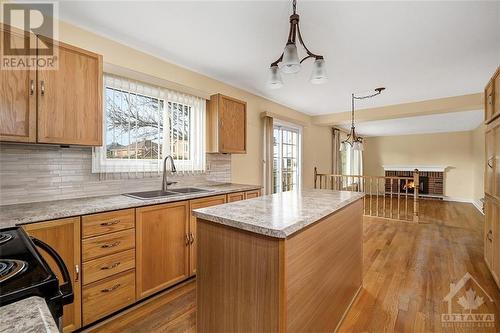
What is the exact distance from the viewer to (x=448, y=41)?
2.25 m

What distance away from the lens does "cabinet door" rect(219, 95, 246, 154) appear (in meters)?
3.02

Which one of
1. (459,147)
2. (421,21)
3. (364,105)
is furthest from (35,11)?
(459,147)

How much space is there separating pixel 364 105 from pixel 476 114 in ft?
9.39

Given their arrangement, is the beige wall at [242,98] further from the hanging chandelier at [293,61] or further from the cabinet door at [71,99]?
the hanging chandelier at [293,61]

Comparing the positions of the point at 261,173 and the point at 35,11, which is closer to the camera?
the point at 35,11

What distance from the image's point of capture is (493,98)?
7.61ft

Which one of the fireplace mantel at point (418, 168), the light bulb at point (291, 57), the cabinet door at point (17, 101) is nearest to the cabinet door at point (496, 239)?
the light bulb at point (291, 57)

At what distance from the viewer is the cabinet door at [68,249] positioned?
4.84 ft

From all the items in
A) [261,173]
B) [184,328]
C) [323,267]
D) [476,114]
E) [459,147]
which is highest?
[476,114]

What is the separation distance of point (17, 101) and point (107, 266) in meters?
1.30

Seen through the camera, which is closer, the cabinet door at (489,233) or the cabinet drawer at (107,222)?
the cabinet drawer at (107,222)

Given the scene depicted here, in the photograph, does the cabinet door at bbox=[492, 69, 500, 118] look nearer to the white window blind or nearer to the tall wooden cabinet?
the tall wooden cabinet

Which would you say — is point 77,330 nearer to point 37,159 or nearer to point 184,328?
point 184,328

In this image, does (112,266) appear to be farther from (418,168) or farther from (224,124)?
(418,168)
